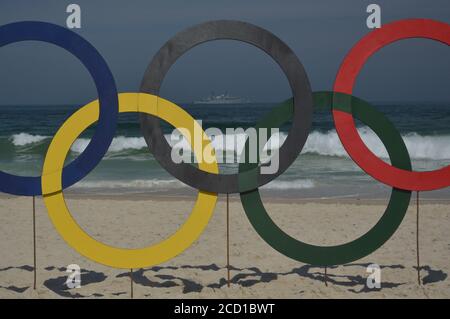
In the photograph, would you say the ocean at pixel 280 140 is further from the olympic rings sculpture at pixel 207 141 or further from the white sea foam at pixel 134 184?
the olympic rings sculpture at pixel 207 141

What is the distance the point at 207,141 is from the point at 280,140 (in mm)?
16740

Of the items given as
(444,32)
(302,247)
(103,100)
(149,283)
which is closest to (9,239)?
(149,283)

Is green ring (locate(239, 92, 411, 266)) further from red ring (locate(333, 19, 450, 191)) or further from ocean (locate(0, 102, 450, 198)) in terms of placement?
ocean (locate(0, 102, 450, 198))

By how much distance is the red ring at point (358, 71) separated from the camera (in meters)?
6.75

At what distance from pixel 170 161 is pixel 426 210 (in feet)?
25.3

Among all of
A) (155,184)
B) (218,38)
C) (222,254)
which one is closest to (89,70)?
(218,38)

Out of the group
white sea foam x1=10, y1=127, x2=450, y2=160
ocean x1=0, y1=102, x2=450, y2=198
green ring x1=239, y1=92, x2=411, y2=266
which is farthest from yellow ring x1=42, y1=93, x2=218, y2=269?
white sea foam x1=10, y1=127, x2=450, y2=160

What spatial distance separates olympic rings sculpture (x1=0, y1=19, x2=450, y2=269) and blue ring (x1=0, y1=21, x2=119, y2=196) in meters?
0.01

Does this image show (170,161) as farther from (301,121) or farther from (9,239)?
(9,239)

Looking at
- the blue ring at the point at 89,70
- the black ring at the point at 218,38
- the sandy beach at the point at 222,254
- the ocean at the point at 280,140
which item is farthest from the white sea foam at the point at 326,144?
the blue ring at the point at 89,70

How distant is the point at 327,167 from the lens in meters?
19.8

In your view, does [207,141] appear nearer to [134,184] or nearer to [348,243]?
[348,243]

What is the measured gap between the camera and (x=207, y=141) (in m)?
6.66

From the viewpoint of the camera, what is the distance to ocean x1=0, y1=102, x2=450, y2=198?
16.0 m
